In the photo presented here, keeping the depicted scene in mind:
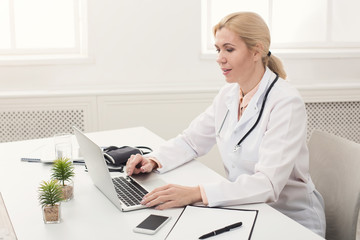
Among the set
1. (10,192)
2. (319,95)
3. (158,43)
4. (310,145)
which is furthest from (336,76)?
(10,192)

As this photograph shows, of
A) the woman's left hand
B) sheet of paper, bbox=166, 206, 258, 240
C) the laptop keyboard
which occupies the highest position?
the woman's left hand

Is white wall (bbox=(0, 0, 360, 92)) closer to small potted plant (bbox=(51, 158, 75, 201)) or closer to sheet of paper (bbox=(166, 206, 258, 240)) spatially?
small potted plant (bbox=(51, 158, 75, 201))

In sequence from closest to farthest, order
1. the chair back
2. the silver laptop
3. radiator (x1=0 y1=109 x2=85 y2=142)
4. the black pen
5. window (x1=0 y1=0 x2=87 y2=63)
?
the black pen < the silver laptop < the chair back < radiator (x1=0 y1=109 x2=85 y2=142) < window (x1=0 y1=0 x2=87 y2=63)

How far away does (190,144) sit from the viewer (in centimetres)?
224

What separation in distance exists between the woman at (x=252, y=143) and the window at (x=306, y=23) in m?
1.87

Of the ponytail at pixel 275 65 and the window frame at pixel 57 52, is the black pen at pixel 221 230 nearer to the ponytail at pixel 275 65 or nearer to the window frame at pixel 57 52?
the ponytail at pixel 275 65

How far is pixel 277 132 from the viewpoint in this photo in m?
1.82

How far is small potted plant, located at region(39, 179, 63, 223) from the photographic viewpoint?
1.52m

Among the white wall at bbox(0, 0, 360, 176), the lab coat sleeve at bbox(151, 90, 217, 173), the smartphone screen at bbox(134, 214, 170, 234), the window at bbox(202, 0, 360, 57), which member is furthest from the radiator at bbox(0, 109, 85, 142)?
the smartphone screen at bbox(134, 214, 170, 234)

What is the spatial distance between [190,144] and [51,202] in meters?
0.83

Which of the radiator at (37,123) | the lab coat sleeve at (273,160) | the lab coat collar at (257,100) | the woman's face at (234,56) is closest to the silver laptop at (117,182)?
the lab coat sleeve at (273,160)

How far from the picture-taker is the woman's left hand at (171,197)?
165 cm

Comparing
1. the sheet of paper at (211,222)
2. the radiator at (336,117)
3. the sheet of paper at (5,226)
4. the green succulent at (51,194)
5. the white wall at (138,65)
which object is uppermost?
the white wall at (138,65)

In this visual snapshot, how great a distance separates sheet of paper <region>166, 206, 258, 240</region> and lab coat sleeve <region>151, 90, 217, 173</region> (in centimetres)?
48
